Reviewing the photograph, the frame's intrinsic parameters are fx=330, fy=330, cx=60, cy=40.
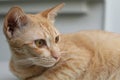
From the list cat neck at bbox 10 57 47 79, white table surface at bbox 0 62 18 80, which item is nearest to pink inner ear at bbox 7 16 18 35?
cat neck at bbox 10 57 47 79

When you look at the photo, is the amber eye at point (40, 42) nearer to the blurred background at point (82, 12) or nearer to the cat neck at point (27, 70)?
the cat neck at point (27, 70)

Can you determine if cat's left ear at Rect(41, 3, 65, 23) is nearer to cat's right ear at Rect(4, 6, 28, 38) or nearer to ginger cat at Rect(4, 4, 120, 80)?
ginger cat at Rect(4, 4, 120, 80)

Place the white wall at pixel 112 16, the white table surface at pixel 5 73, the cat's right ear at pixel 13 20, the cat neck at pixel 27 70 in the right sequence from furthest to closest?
1. the white wall at pixel 112 16
2. the white table surface at pixel 5 73
3. the cat neck at pixel 27 70
4. the cat's right ear at pixel 13 20

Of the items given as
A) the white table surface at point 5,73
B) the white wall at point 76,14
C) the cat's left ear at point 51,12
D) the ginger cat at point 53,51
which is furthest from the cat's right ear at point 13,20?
the white wall at point 76,14

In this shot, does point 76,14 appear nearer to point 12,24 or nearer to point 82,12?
point 82,12

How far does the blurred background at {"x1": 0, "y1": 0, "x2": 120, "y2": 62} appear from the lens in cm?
154

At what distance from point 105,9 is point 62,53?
0.50 meters

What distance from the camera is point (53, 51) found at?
1.05 m

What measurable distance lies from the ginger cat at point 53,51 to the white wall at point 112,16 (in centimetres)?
27

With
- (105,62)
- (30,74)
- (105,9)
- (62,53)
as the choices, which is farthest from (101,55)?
(105,9)

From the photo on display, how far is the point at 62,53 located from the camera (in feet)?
3.70

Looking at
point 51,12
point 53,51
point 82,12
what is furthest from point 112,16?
point 53,51

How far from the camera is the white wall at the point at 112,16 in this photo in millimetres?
1541

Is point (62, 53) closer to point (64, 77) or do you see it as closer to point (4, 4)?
point (64, 77)
